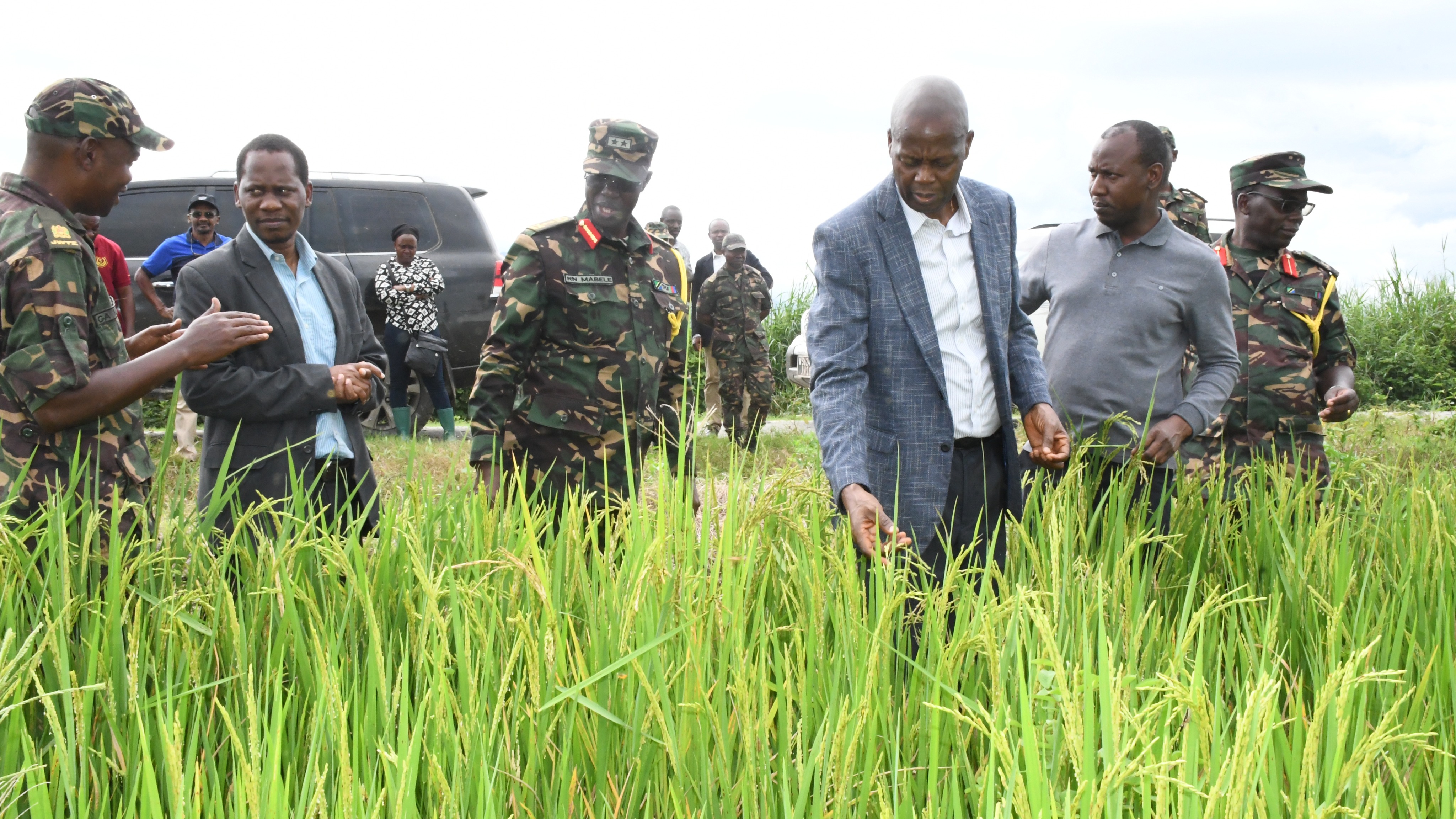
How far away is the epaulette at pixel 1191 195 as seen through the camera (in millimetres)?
5352

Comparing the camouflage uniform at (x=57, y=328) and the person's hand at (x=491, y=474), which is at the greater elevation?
the camouflage uniform at (x=57, y=328)

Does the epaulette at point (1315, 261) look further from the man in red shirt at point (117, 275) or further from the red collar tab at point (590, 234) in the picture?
the man in red shirt at point (117, 275)

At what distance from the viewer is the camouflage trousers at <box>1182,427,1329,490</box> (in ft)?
12.9

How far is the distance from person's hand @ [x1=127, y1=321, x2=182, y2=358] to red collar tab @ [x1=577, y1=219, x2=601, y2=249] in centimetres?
120

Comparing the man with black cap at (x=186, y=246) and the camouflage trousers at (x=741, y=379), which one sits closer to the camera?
the man with black cap at (x=186, y=246)

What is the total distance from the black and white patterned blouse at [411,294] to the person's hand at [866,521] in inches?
271

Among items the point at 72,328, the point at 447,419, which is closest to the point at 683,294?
the point at 72,328

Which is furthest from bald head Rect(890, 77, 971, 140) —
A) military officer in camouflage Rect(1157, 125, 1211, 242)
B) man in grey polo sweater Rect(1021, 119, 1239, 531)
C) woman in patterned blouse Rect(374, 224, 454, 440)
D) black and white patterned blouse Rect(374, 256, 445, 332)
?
black and white patterned blouse Rect(374, 256, 445, 332)

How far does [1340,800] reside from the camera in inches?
56.1

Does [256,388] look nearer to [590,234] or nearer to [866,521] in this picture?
[590,234]

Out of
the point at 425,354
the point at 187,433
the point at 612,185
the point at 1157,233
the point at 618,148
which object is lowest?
the point at 187,433

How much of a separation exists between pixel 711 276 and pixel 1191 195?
5280 mm

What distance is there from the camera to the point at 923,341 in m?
2.55

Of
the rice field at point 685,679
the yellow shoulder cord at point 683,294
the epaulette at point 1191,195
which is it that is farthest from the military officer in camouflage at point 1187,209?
the rice field at point 685,679
